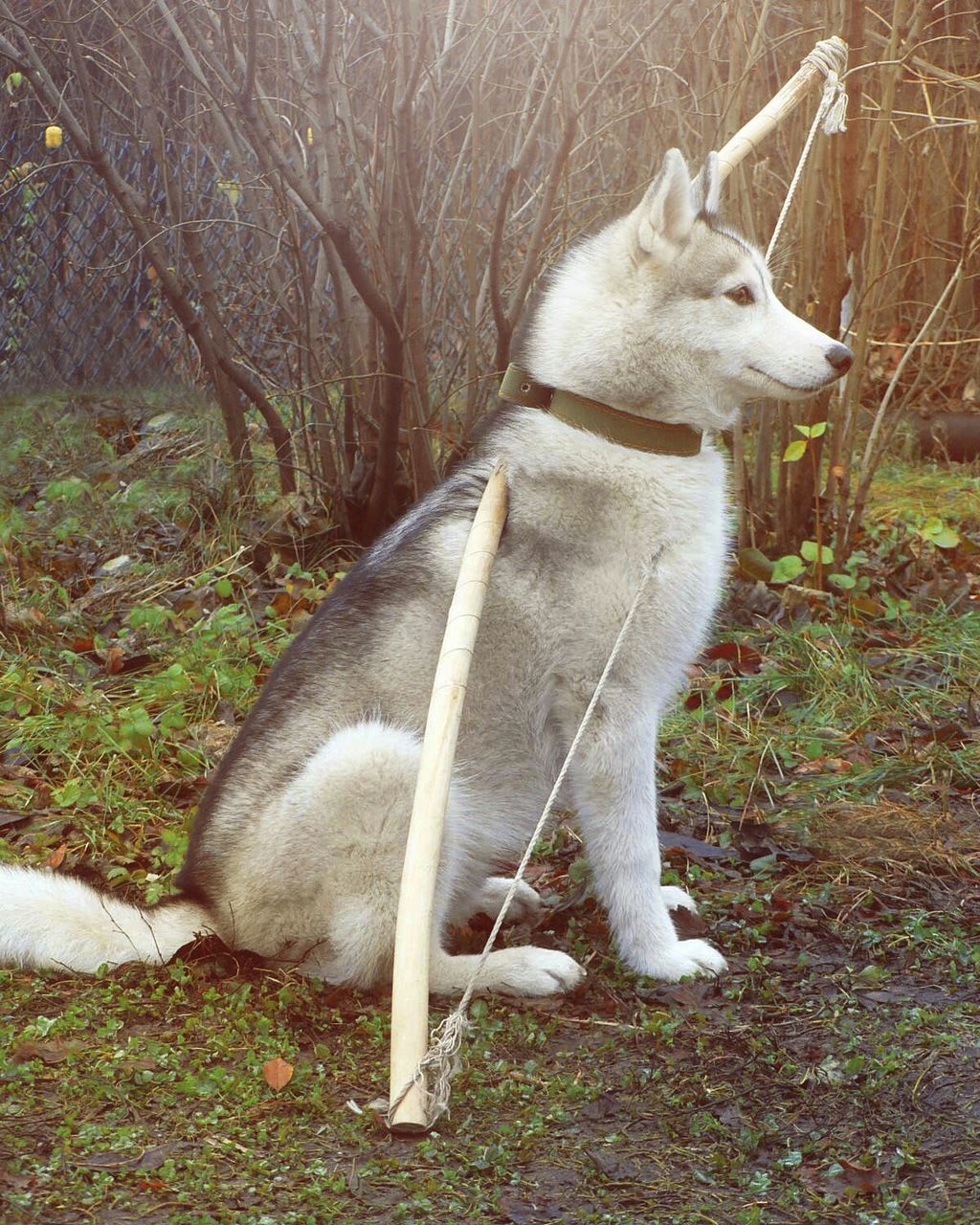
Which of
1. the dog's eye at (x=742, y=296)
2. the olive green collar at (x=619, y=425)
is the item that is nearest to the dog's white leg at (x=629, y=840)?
the olive green collar at (x=619, y=425)

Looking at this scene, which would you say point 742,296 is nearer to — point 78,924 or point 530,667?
point 530,667

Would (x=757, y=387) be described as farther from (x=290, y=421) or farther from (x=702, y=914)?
(x=290, y=421)

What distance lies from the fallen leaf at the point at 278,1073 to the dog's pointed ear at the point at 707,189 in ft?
6.90

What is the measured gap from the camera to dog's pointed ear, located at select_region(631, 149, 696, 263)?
10.0 feet

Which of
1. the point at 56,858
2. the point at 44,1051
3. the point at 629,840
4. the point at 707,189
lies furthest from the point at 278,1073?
the point at 707,189

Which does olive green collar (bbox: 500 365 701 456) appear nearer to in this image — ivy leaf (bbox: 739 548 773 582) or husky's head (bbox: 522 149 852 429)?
husky's head (bbox: 522 149 852 429)

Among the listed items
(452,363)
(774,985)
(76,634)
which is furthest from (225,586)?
(774,985)

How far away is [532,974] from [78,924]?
1.00m

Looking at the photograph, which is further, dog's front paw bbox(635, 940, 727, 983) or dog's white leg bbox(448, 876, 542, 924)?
dog's white leg bbox(448, 876, 542, 924)

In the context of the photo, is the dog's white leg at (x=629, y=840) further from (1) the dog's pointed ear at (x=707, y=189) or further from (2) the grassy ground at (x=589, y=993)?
(1) the dog's pointed ear at (x=707, y=189)

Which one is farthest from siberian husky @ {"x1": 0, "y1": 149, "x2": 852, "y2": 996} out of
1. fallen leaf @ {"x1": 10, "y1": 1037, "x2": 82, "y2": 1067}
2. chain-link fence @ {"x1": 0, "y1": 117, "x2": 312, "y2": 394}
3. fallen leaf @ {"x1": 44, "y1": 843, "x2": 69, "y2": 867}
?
chain-link fence @ {"x1": 0, "y1": 117, "x2": 312, "y2": 394}

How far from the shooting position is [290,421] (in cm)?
602

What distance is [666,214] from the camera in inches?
122

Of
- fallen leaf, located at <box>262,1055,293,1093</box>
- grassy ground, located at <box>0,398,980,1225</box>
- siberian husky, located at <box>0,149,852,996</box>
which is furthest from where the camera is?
siberian husky, located at <box>0,149,852,996</box>
